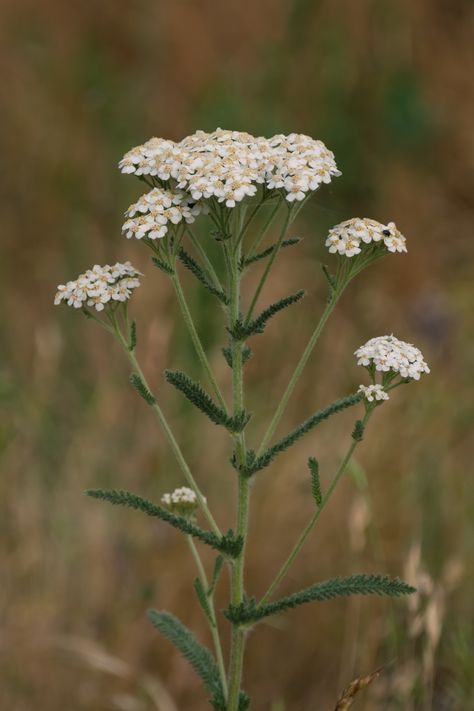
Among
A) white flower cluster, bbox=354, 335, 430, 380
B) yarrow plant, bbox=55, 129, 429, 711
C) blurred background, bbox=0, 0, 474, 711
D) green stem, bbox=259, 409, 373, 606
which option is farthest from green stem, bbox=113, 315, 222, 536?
blurred background, bbox=0, 0, 474, 711

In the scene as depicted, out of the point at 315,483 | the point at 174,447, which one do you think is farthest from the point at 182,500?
the point at 315,483

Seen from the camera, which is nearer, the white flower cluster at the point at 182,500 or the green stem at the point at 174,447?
the green stem at the point at 174,447

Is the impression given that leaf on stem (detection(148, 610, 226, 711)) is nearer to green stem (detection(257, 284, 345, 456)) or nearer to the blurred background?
green stem (detection(257, 284, 345, 456))

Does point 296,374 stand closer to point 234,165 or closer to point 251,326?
point 251,326

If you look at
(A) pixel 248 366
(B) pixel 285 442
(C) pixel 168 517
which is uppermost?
(A) pixel 248 366

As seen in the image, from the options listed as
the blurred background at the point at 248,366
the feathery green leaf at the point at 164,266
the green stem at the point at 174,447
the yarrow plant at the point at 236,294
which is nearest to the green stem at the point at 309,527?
the yarrow plant at the point at 236,294

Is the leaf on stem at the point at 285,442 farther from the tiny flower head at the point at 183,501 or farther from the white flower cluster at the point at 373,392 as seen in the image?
the tiny flower head at the point at 183,501
